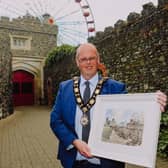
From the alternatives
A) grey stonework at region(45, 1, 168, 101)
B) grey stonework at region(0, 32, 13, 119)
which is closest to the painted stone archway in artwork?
grey stonework at region(0, 32, 13, 119)

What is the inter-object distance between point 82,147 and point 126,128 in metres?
0.26

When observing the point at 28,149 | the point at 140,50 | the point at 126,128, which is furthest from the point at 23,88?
the point at 126,128

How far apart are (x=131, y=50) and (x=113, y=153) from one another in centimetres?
628

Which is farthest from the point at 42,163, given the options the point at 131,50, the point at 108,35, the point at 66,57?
the point at 66,57

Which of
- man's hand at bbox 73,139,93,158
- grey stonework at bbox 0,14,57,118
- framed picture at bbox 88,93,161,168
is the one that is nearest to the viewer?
framed picture at bbox 88,93,161,168

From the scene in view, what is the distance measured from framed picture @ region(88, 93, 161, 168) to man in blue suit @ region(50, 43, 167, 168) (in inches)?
3.4

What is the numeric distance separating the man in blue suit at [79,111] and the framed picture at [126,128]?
3.4 inches

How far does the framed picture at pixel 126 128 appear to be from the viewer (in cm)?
148

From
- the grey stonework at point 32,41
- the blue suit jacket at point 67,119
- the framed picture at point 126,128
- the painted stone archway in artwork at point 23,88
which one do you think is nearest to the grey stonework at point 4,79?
the grey stonework at point 32,41

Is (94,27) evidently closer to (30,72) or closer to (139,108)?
(30,72)

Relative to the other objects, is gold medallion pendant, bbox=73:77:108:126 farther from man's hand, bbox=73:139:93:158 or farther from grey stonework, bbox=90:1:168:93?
grey stonework, bbox=90:1:168:93

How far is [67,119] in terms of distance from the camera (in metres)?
1.84

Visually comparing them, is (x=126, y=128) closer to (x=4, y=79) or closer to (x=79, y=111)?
(x=79, y=111)

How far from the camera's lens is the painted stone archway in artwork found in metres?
20.0
